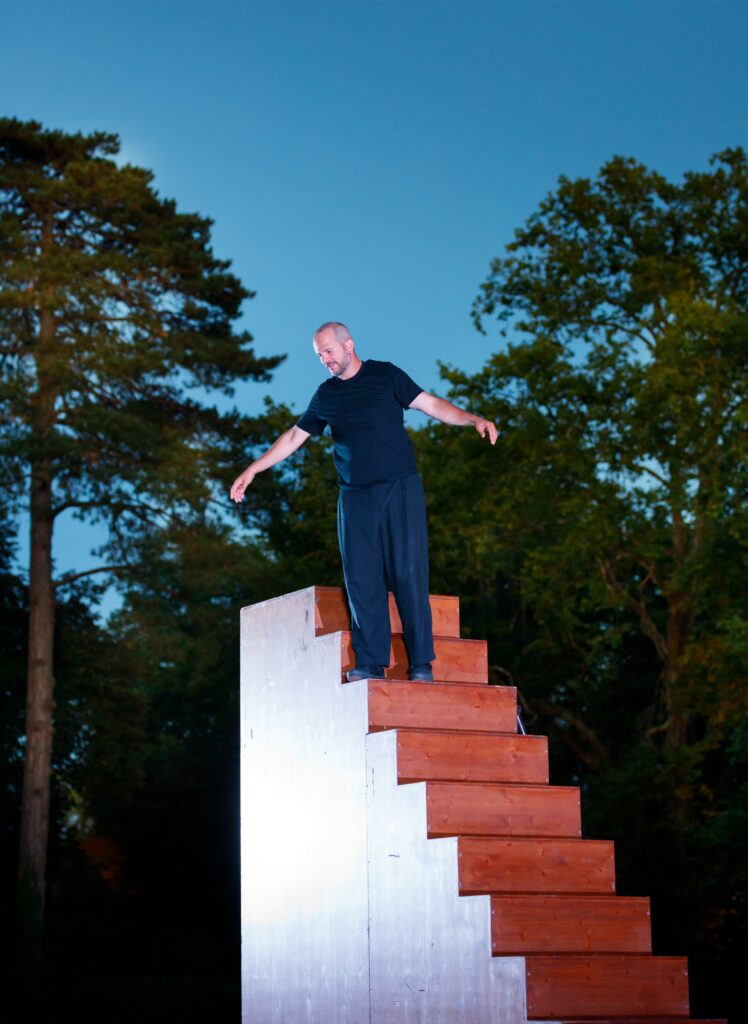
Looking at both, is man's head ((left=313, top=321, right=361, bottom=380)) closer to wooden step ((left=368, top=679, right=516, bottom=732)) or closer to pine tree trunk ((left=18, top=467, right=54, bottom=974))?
wooden step ((left=368, top=679, right=516, bottom=732))

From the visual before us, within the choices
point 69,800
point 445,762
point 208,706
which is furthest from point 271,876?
point 208,706

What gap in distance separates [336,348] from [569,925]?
2.10 meters

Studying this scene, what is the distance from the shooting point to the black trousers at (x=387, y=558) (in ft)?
17.4

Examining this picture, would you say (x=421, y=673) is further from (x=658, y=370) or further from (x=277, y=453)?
(x=658, y=370)

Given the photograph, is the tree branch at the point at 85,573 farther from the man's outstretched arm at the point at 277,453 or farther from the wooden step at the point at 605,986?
the wooden step at the point at 605,986

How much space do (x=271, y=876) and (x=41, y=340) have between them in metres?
16.0

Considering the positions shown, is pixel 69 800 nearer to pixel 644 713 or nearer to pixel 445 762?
pixel 644 713

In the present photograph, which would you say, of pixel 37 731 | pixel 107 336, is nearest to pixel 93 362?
pixel 107 336

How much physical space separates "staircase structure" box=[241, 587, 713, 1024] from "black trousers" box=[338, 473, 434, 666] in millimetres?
135

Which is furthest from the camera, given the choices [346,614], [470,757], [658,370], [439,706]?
[658,370]

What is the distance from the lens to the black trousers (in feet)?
17.4

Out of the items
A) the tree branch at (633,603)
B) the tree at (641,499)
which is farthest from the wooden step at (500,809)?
the tree branch at (633,603)

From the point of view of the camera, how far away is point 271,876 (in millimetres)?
5590

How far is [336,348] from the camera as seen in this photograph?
5.37 metres
